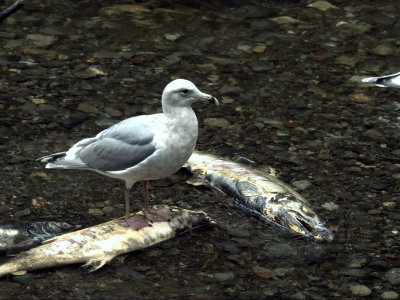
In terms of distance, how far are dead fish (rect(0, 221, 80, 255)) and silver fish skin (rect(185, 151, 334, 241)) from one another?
1.86 m

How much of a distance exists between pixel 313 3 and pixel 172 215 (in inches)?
256

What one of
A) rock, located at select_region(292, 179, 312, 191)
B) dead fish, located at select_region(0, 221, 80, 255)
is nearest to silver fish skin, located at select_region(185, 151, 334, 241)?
rock, located at select_region(292, 179, 312, 191)

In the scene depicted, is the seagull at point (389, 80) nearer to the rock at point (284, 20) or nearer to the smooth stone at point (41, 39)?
the rock at point (284, 20)

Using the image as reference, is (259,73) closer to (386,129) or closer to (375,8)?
(386,129)

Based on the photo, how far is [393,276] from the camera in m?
7.11

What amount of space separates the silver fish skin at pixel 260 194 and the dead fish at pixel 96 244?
2.04 ft

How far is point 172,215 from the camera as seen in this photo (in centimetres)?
750

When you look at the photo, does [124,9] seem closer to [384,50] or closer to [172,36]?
[172,36]

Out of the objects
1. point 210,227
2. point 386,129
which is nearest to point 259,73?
point 386,129

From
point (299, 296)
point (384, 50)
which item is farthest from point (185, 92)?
point (384, 50)

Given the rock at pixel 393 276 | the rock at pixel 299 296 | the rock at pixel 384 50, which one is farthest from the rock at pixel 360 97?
the rock at pixel 299 296

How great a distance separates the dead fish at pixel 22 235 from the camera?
6.79 meters

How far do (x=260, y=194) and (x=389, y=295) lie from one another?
154 centimetres

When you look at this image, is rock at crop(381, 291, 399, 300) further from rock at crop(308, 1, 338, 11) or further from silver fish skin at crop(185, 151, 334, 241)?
rock at crop(308, 1, 338, 11)
